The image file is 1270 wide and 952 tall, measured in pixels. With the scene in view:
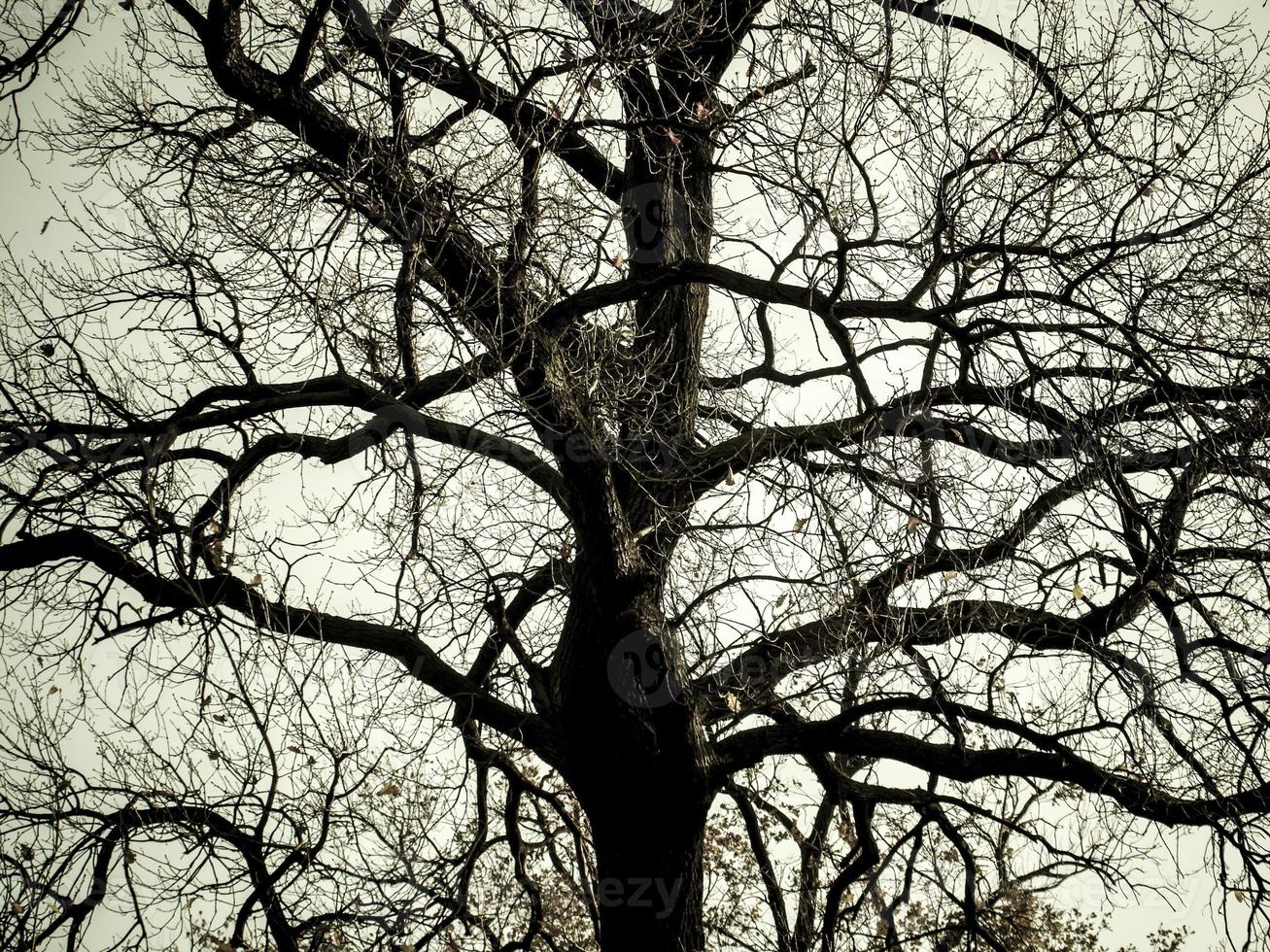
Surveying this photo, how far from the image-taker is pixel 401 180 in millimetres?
4598

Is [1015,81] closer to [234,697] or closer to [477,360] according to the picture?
[477,360]

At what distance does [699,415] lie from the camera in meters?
7.05

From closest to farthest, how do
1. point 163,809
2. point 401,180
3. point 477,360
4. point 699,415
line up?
point 401,180, point 477,360, point 163,809, point 699,415

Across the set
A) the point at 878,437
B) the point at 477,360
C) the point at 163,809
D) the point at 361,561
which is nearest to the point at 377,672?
the point at 361,561

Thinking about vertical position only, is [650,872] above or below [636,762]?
below

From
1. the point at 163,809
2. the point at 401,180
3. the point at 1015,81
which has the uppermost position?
the point at 1015,81

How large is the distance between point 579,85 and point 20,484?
3.49 m

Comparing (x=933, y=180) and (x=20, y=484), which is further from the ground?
(x=933, y=180)

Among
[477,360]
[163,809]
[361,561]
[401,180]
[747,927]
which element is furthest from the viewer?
[747,927]

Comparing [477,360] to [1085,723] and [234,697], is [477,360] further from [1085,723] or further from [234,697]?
[1085,723]

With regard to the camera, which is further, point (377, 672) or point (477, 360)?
point (377, 672)

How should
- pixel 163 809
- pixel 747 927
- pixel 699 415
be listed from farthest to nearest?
pixel 747 927
pixel 699 415
pixel 163 809

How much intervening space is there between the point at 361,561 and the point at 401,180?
2189 millimetres

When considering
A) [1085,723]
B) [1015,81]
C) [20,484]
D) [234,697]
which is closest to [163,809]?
[234,697]
